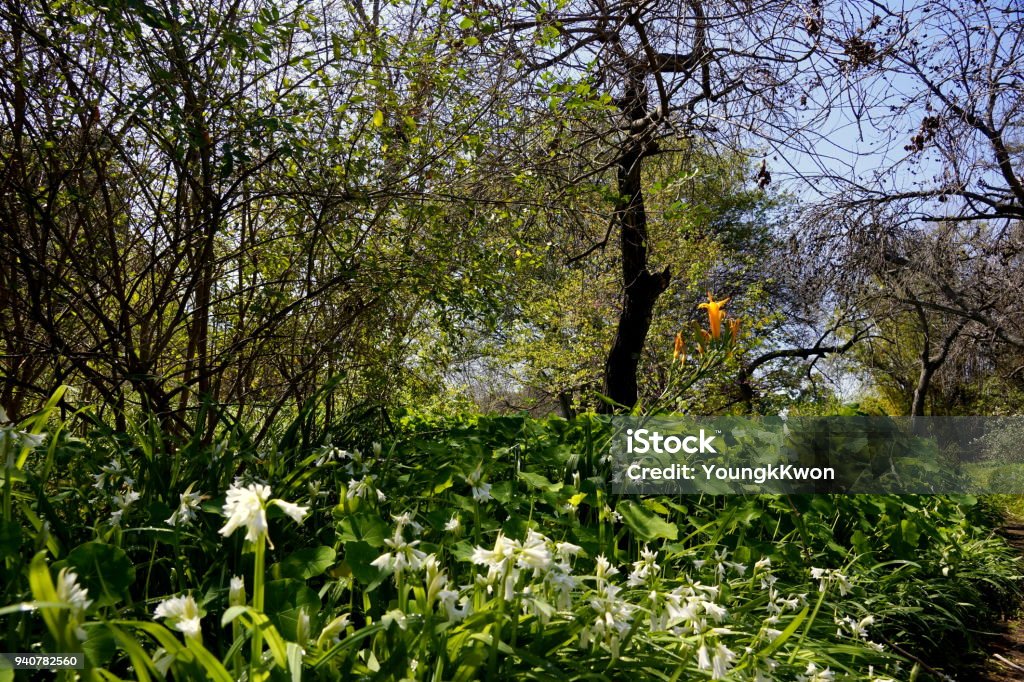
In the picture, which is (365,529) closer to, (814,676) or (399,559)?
(399,559)

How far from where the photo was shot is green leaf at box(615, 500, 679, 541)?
1.88m

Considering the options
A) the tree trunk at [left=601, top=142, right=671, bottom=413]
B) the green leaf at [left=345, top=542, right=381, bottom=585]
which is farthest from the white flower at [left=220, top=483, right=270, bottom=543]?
the tree trunk at [left=601, top=142, right=671, bottom=413]

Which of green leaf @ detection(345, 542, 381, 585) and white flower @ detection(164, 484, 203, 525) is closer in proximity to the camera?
green leaf @ detection(345, 542, 381, 585)

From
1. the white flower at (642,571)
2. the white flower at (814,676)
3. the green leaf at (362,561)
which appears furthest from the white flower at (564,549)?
the white flower at (814,676)

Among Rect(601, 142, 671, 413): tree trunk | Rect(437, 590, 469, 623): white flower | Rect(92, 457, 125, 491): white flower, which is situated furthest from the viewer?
Rect(601, 142, 671, 413): tree trunk

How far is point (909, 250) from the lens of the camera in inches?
251

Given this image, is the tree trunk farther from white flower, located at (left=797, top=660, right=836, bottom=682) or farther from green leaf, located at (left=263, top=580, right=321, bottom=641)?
green leaf, located at (left=263, top=580, right=321, bottom=641)

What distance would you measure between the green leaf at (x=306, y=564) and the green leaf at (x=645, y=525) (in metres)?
0.89

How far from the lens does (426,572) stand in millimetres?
1286

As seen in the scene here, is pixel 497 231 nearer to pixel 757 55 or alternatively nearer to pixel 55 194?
pixel 757 55

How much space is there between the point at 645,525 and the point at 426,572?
34.1 inches

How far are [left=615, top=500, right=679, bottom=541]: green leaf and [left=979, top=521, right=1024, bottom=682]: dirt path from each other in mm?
1639

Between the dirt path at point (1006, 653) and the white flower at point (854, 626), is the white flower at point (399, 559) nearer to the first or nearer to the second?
the white flower at point (854, 626)

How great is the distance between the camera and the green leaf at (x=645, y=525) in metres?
1.88
